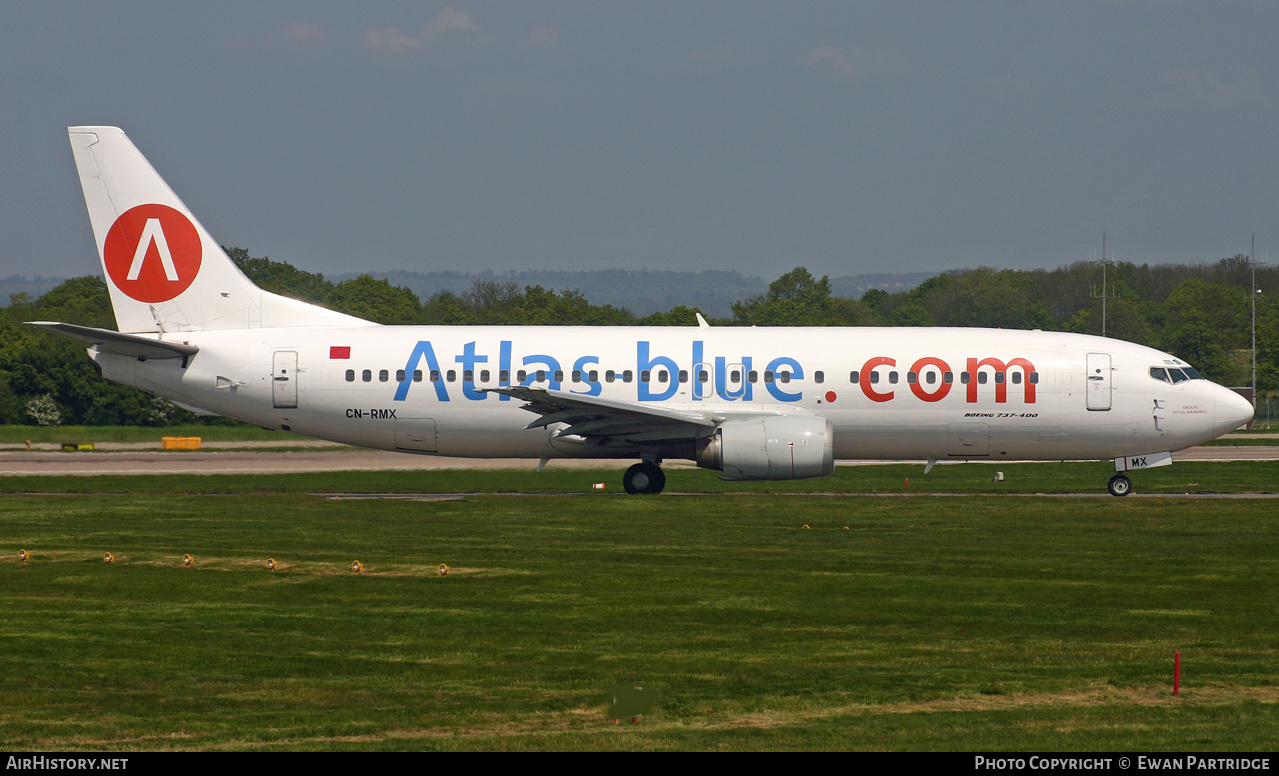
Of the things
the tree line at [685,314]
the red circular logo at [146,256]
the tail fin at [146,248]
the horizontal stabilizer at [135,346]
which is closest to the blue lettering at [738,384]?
the tail fin at [146,248]

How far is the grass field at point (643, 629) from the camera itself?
1110 cm

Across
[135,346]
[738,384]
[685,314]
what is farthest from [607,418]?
[685,314]

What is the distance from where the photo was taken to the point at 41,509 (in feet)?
93.5

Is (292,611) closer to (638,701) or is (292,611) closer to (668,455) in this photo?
(638,701)

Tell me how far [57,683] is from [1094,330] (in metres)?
115

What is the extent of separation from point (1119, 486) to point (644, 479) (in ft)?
39.0

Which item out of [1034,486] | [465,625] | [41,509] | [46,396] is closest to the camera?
[465,625]

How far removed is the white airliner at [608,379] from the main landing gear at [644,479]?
0.13 ft

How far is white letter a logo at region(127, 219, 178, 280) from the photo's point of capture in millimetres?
32562

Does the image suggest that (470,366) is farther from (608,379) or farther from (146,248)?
(146,248)

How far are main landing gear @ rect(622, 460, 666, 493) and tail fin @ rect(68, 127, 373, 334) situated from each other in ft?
34.3

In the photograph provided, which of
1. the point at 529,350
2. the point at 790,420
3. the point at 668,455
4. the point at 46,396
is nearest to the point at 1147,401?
the point at 790,420

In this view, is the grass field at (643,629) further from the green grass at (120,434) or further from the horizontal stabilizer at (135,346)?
the green grass at (120,434)
